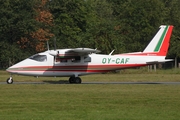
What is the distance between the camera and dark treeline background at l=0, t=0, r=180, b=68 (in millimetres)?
72463

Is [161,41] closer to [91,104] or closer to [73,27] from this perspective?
[91,104]

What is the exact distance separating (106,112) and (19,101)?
4970mm

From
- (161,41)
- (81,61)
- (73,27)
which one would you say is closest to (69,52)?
(81,61)

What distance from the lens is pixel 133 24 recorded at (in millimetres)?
89750

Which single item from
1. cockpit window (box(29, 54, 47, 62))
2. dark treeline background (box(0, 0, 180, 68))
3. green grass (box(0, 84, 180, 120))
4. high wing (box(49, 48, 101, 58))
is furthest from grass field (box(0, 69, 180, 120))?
dark treeline background (box(0, 0, 180, 68))

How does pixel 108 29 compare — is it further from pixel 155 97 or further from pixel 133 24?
pixel 155 97

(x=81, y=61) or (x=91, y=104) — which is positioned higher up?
(x=81, y=61)

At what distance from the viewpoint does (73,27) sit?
8562 centimetres

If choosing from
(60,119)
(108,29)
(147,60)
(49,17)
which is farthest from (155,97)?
(49,17)

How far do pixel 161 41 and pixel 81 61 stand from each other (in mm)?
5796

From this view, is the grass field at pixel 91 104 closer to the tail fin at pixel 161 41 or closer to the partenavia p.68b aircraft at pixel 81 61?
the partenavia p.68b aircraft at pixel 81 61

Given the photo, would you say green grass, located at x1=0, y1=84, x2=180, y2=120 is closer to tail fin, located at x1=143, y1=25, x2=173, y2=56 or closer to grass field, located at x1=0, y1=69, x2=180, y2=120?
grass field, located at x1=0, y1=69, x2=180, y2=120

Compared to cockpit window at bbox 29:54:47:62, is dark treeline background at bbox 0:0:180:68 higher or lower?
higher

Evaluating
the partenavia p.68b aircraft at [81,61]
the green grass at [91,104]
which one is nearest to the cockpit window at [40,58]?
the partenavia p.68b aircraft at [81,61]
